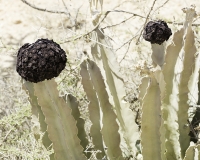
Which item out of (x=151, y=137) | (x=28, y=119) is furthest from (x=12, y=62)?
(x=151, y=137)

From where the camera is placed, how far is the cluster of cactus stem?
1689 mm

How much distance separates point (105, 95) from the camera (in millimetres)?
1967

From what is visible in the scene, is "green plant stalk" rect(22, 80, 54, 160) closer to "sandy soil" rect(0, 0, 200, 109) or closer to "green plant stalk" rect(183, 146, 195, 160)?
"green plant stalk" rect(183, 146, 195, 160)

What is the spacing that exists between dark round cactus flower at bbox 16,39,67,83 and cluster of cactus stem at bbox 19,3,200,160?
0.63 ft

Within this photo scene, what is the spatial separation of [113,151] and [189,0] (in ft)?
9.35

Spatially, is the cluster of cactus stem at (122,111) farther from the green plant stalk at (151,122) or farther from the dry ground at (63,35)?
the dry ground at (63,35)

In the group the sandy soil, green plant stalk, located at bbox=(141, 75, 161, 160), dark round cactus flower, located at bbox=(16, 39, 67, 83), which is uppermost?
the sandy soil

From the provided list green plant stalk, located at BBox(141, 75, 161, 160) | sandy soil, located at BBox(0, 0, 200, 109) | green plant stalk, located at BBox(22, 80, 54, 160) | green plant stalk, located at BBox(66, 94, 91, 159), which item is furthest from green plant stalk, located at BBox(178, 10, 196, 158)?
sandy soil, located at BBox(0, 0, 200, 109)

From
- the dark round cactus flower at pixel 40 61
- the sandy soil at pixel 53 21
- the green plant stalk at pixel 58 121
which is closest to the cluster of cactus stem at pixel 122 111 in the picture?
the green plant stalk at pixel 58 121

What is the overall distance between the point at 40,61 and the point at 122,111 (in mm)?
857

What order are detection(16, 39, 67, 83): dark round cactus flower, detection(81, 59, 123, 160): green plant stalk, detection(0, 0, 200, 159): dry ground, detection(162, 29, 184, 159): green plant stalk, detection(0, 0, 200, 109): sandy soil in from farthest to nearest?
detection(0, 0, 200, 109): sandy soil → detection(0, 0, 200, 159): dry ground → detection(162, 29, 184, 159): green plant stalk → detection(81, 59, 123, 160): green plant stalk → detection(16, 39, 67, 83): dark round cactus flower

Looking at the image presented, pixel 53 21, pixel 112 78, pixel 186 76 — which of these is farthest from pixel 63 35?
pixel 186 76

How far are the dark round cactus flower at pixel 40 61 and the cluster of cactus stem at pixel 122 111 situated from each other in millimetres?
191

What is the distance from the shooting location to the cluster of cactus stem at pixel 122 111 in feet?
5.54
